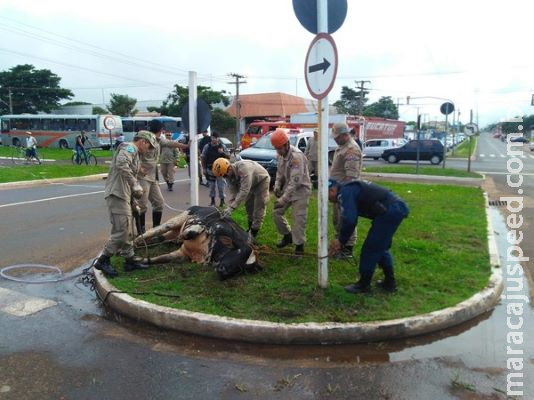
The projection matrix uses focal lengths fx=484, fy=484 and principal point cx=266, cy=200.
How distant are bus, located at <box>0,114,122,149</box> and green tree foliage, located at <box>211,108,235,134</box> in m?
11.9

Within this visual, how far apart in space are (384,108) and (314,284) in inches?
3452

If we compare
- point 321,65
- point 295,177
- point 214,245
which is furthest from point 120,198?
point 321,65

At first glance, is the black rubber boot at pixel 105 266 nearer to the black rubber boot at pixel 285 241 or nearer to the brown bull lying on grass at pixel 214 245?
the brown bull lying on grass at pixel 214 245

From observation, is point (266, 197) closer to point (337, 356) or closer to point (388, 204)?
point (388, 204)

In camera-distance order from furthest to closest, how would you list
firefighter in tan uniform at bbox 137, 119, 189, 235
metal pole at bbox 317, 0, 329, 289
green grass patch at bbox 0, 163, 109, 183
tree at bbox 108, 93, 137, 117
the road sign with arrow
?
tree at bbox 108, 93, 137, 117 < green grass patch at bbox 0, 163, 109, 183 < firefighter in tan uniform at bbox 137, 119, 189, 235 < metal pole at bbox 317, 0, 329, 289 < the road sign with arrow

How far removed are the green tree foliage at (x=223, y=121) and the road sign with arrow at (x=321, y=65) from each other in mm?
48668

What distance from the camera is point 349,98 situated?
258ft

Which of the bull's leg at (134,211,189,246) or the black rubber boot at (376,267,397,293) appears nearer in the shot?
the black rubber boot at (376,267,397,293)

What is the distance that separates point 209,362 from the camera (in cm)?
396

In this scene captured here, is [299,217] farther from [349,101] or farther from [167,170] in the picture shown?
[349,101]

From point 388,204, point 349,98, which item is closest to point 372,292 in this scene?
point 388,204

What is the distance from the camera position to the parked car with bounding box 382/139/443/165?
31766 millimetres

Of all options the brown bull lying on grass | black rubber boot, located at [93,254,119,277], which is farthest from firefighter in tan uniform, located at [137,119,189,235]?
black rubber boot, located at [93,254,119,277]

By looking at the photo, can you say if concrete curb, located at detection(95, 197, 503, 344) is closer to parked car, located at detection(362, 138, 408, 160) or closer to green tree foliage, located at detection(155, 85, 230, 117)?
parked car, located at detection(362, 138, 408, 160)
